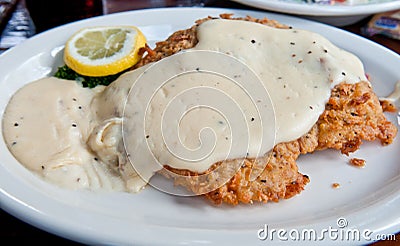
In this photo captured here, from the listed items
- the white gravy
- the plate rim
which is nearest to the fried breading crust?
the white gravy

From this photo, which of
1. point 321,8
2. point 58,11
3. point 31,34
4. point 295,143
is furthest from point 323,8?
point 31,34

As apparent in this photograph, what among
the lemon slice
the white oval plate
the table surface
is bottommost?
the table surface

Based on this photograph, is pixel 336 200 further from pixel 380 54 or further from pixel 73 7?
pixel 73 7

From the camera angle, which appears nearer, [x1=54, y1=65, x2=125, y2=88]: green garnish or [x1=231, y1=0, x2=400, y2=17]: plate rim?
[x1=54, y1=65, x2=125, y2=88]: green garnish

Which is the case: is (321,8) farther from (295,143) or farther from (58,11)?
(58,11)

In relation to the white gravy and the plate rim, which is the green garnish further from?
the plate rim

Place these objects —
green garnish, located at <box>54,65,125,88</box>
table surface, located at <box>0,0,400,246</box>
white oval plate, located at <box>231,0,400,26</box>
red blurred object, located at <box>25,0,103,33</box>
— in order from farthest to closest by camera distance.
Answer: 1. red blurred object, located at <box>25,0,103,33</box>
2. white oval plate, located at <box>231,0,400,26</box>
3. green garnish, located at <box>54,65,125,88</box>
4. table surface, located at <box>0,0,400,246</box>
